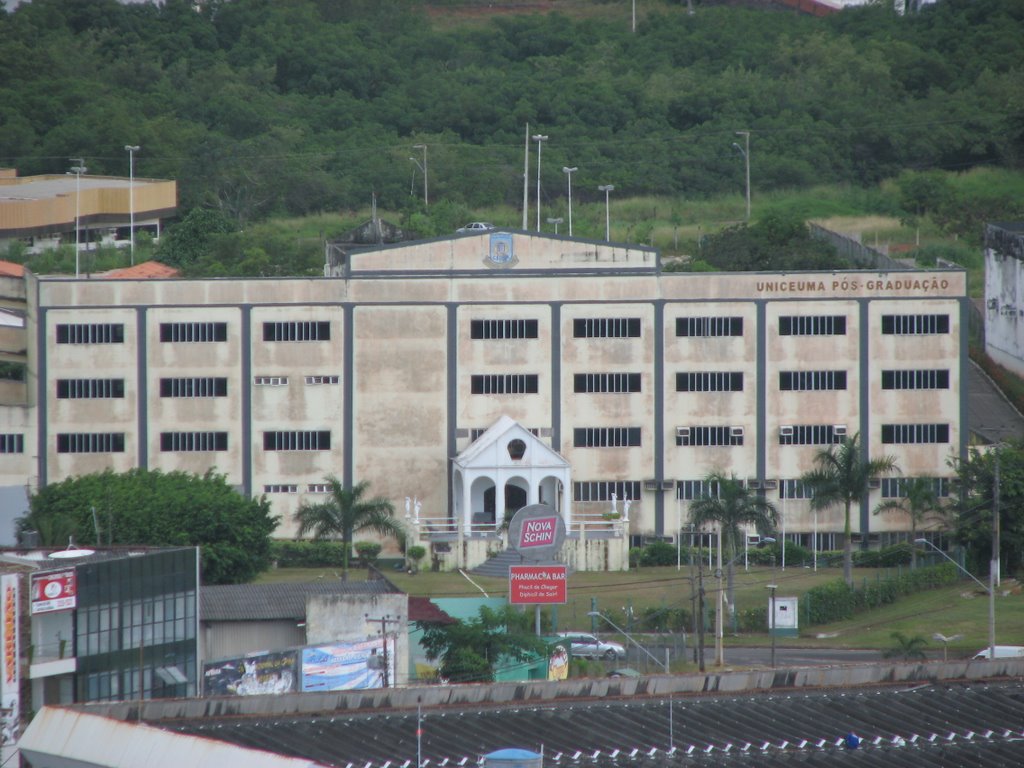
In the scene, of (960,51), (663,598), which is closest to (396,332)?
(663,598)

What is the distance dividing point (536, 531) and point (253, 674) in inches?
731

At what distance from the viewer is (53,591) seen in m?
61.0

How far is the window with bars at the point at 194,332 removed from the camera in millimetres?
96250

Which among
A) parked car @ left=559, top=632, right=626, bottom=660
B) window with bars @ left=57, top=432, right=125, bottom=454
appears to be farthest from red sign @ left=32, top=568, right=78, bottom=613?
window with bars @ left=57, top=432, right=125, bottom=454

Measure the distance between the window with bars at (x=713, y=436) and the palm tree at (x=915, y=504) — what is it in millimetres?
6974

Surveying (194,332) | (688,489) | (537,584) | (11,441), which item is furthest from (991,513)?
(11,441)

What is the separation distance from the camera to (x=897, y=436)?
97938 millimetres

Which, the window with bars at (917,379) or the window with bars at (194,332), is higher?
the window with bars at (194,332)

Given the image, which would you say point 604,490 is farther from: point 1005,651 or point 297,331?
point 1005,651

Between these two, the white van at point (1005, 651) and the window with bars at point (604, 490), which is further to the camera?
the window with bars at point (604, 490)

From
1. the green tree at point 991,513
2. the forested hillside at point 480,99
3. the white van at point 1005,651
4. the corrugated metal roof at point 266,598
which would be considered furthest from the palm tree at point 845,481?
the forested hillside at point 480,99

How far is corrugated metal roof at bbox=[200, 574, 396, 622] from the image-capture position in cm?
7150

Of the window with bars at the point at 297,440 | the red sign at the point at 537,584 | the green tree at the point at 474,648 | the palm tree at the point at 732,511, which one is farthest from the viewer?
the window with bars at the point at 297,440

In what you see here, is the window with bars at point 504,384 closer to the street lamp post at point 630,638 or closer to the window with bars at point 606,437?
the window with bars at point 606,437
